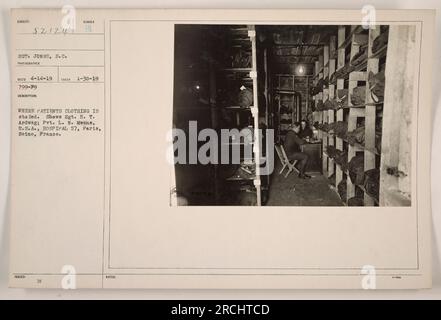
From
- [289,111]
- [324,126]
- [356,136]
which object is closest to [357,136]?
[356,136]

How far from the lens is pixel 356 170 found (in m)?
1.18

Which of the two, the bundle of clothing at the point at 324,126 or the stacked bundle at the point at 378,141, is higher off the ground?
the bundle of clothing at the point at 324,126

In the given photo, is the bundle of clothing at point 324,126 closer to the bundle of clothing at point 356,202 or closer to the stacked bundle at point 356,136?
the stacked bundle at point 356,136

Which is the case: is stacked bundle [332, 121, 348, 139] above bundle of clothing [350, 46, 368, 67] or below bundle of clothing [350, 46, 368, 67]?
below

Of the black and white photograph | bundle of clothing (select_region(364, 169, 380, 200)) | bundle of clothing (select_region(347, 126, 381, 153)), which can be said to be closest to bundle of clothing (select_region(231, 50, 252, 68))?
the black and white photograph

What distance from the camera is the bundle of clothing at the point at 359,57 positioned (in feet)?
3.79

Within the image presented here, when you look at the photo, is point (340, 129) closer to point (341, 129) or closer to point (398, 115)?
point (341, 129)

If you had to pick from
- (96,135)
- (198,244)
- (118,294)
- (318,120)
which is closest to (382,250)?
(318,120)

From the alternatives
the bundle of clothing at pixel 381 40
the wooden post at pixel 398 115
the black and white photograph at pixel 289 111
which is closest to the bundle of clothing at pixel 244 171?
the black and white photograph at pixel 289 111

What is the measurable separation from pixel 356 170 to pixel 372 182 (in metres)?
0.06

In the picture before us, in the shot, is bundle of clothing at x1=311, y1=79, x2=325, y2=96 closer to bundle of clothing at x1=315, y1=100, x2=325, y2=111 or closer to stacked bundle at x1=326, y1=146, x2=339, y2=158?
bundle of clothing at x1=315, y1=100, x2=325, y2=111

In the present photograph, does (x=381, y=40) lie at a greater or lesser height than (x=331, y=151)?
greater

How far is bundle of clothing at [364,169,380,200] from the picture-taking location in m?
1.16

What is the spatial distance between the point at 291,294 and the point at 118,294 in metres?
0.51
